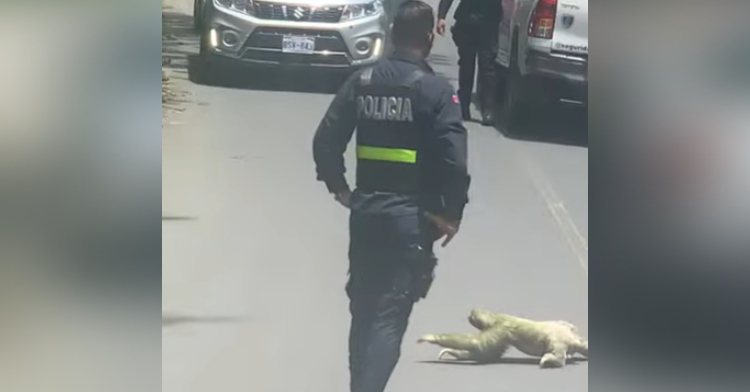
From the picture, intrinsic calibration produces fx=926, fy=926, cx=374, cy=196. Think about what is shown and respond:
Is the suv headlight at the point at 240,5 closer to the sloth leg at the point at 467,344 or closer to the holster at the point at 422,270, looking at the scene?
the holster at the point at 422,270

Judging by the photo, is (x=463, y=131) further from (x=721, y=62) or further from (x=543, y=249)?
(x=721, y=62)

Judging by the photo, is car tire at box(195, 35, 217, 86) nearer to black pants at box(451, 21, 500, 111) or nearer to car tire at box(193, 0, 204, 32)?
car tire at box(193, 0, 204, 32)

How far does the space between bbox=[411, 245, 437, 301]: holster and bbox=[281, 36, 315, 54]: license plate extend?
0.93 meters

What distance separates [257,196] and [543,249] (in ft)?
3.98

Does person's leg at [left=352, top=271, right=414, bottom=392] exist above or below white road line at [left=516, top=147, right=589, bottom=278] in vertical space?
below

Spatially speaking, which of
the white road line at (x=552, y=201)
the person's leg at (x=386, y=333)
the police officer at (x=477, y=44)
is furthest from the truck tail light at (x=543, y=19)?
the person's leg at (x=386, y=333)

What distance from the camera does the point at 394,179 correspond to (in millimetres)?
3773

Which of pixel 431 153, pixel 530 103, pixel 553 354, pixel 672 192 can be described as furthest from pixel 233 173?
pixel 672 192

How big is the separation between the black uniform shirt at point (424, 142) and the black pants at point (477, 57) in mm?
84

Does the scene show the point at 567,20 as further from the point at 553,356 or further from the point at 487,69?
the point at 553,356

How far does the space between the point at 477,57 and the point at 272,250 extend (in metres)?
1.17

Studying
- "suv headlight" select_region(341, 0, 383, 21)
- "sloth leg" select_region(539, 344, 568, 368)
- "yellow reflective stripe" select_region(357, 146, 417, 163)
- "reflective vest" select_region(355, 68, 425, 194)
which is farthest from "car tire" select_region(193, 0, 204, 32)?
"sloth leg" select_region(539, 344, 568, 368)

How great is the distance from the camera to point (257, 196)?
3801mm

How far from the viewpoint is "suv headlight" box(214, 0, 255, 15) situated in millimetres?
3781
